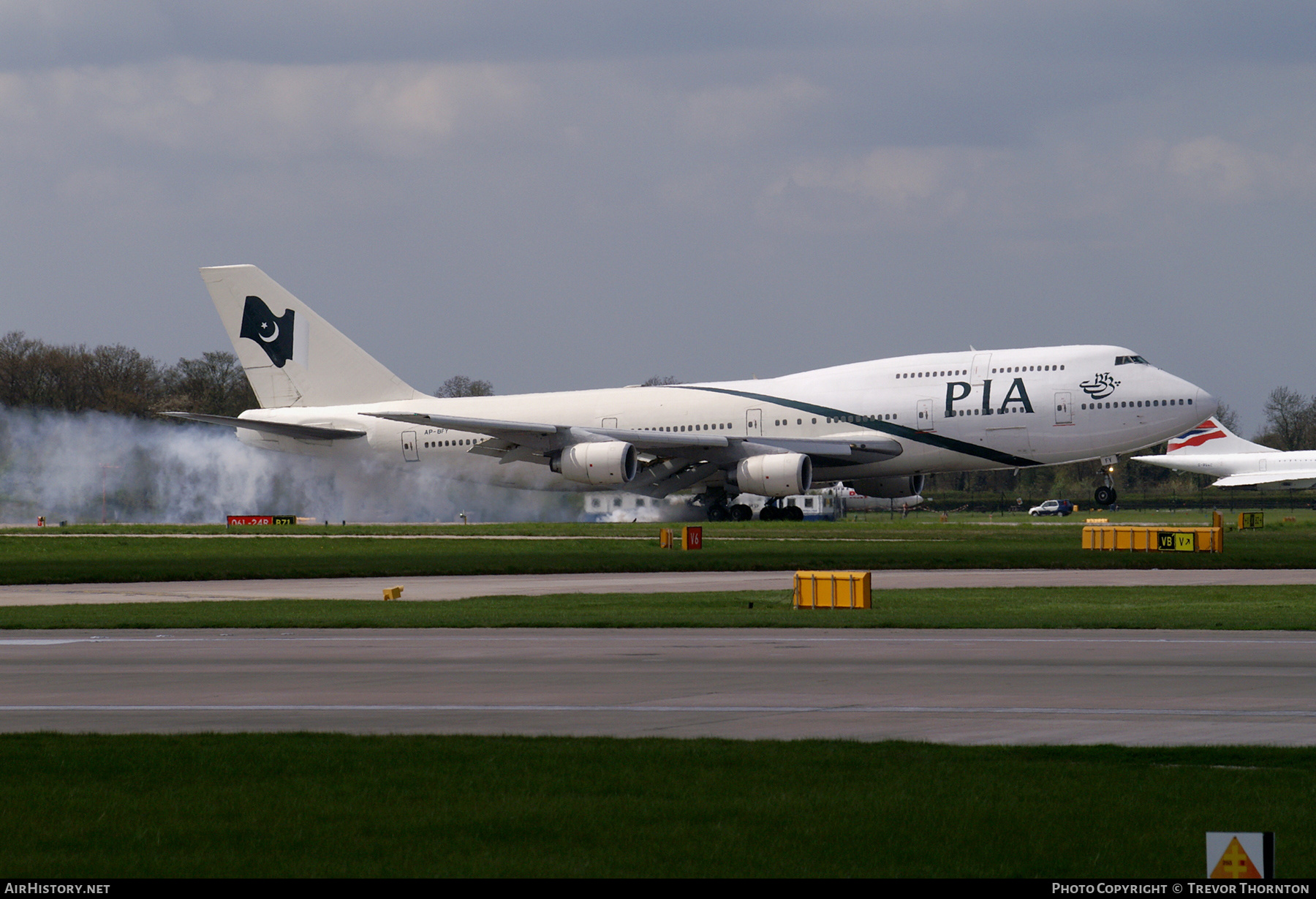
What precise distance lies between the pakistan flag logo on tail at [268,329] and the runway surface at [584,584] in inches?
1256

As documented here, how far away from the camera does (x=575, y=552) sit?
136ft

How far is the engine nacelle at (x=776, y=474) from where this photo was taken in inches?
2105

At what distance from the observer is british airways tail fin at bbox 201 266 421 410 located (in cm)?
6588

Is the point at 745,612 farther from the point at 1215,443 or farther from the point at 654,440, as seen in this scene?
the point at 1215,443

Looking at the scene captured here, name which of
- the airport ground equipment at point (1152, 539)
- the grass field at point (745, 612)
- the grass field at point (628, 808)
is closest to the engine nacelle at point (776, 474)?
the airport ground equipment at point (1152, 539)

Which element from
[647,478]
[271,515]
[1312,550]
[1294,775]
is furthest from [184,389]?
[1294,775]

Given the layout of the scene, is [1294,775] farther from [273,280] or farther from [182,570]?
[273,280]

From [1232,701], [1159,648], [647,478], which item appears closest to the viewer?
[1232,701]

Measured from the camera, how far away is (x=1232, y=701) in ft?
47.1

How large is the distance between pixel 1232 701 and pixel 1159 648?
5.06 metres

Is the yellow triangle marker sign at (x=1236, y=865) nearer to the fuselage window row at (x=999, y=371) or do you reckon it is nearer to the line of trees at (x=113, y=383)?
the fuselage window row at (x=999, y=371)

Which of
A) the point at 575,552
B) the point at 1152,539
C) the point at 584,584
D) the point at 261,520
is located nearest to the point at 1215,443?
the point at 1152,539

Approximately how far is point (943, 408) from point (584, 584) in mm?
24256

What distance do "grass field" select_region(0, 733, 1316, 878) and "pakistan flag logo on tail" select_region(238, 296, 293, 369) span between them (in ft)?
182
